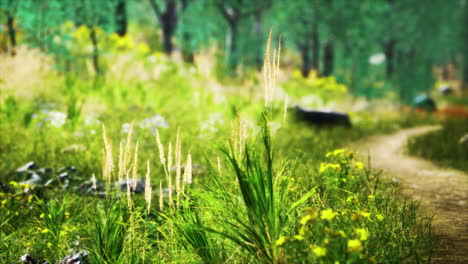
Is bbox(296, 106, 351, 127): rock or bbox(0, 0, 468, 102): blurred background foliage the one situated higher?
bbox(0, 0, 468, 102): blurred background foliage

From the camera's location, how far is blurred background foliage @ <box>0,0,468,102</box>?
10094 millimetres

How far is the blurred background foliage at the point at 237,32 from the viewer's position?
1009 cm

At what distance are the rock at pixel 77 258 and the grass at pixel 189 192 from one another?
9 centimetres

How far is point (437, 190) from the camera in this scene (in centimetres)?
512

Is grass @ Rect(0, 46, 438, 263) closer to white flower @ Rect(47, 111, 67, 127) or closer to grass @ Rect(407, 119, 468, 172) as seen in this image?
white flower @ Rect(47, 111, 67, 127)

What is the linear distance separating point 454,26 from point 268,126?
38.1m

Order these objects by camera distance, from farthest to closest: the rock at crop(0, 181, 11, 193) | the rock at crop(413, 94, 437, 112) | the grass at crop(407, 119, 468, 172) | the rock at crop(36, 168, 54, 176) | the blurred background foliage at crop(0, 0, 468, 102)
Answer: the rock at crop(413, 94, 437, 112) → the blurred background foliage at crop(0, 0, 468, 102) → the grass at crop(407, 119, 468, 172) → the rock at crop(36, 168, 54, 176) → the rock at crop(0, 181, 11, 193)

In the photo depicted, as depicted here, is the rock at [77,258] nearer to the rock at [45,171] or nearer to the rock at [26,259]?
the rock at [26,259]

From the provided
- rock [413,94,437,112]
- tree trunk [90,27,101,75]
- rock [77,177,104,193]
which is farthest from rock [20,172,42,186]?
rock [413,94,437,112]

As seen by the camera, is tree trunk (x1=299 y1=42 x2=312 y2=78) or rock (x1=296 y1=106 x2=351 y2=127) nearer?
rock (x1=296 y1=106 x2=351 y2=127)

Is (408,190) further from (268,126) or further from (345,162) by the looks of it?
(268,126)

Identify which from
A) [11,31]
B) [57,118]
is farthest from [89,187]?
[11,31]

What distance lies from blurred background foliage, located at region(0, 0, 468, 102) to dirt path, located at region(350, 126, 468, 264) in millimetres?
2055

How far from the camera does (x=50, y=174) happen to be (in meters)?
5.38
